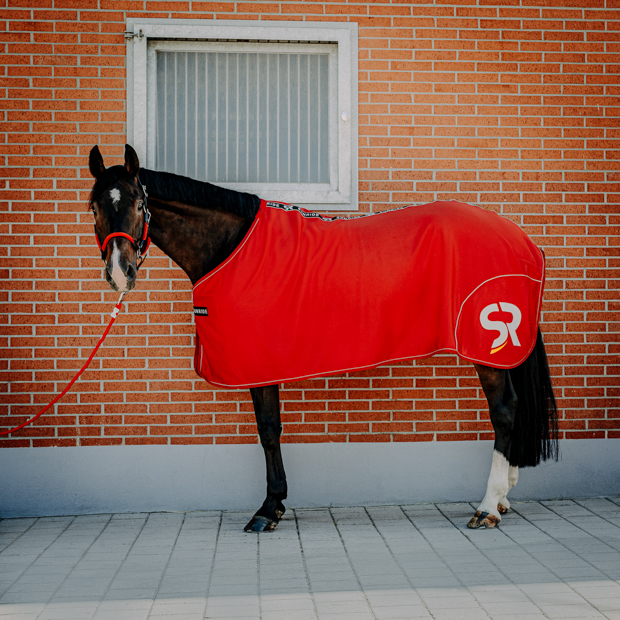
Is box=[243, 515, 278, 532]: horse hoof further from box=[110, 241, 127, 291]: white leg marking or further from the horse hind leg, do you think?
box=[110, 241, 127, 291]: white leg marking

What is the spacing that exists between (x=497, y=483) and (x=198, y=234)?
226 cm

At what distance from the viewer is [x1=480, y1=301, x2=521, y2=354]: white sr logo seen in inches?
136

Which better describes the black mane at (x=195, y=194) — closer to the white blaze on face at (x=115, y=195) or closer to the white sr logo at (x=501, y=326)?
the white blaze on face at (x=115, y=195)

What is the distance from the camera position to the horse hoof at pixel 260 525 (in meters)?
3.44

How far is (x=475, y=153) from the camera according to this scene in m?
4.13

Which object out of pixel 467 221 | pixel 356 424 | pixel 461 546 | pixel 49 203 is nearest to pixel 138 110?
pixel 49 203

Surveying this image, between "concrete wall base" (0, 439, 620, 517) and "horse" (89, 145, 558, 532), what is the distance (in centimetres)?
39

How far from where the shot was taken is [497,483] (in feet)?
11.6

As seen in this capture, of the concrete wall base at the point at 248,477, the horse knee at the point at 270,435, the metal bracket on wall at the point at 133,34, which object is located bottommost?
the concrete wall base at the point at 248,477

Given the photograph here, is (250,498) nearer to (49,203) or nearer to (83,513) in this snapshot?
(83,513)

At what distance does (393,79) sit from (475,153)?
750 mm

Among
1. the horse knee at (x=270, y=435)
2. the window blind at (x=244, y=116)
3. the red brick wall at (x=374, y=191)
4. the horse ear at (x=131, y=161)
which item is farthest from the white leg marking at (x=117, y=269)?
the window blind at (x=244, y=116)

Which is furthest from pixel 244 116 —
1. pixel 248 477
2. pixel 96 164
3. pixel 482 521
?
pixel 482 521

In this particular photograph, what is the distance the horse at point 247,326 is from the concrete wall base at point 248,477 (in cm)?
39
